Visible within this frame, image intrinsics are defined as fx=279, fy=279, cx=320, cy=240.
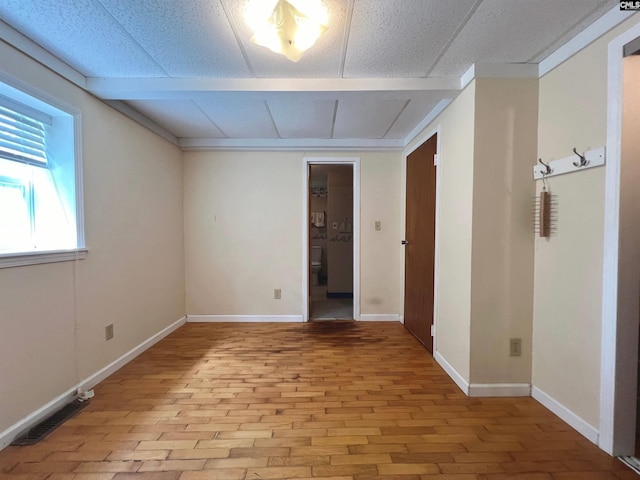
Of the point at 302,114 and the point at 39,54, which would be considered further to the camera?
the point at 302,114

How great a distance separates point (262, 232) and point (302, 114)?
1442 mm

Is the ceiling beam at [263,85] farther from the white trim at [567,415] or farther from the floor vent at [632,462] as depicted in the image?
the floor vent at [632,462]

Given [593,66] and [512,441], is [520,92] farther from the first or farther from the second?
[512,441]

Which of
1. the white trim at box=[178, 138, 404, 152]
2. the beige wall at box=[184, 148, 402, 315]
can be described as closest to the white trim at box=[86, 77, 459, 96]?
the white trim at box=[178, 138, 404, 152]

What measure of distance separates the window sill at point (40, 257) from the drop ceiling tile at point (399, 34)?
6.88 ft

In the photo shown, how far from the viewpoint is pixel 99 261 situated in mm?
2031

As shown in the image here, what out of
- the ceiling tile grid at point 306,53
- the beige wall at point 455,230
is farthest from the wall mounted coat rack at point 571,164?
the ceiling tile grid at point 306,53

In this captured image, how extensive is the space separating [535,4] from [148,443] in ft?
9.34

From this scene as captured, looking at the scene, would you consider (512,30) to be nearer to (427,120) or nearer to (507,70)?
(507,70)

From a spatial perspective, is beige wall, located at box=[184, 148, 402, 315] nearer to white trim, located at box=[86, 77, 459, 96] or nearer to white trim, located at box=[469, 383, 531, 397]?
white trim, located at box=[86, 77, 459, 96]

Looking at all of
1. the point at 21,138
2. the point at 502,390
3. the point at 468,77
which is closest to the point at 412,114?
A: the point at 468,77

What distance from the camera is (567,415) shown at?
159cm

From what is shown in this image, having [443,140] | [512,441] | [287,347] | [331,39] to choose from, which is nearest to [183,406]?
[287,347]

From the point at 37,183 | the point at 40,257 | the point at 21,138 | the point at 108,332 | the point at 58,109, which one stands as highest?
the point at 58,109
